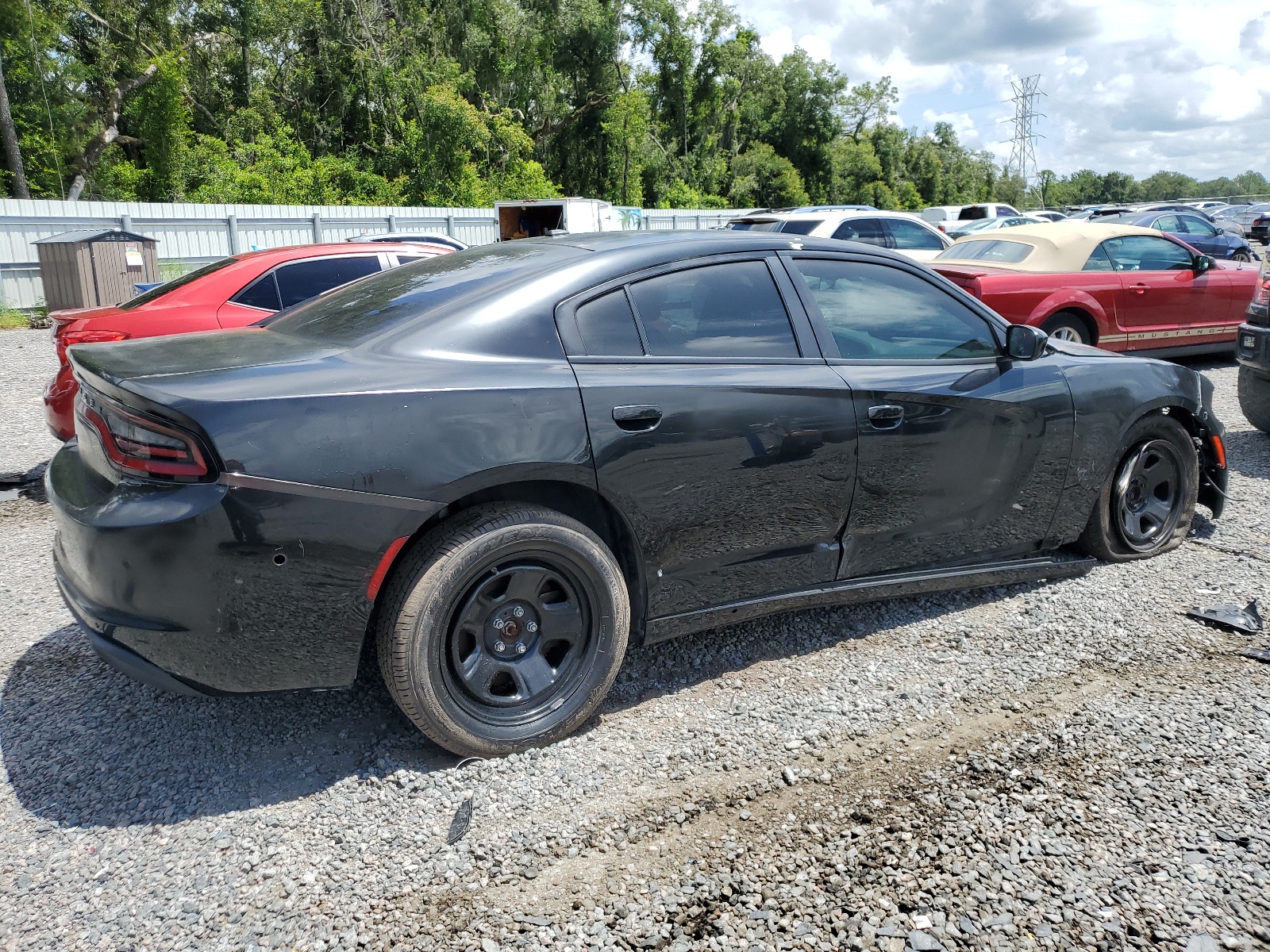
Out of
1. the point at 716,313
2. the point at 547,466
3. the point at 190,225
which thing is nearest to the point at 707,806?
the point at 547,466

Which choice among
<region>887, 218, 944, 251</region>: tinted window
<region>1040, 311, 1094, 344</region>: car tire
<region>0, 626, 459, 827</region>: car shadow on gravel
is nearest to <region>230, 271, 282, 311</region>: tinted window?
<region>0, 626, 459, 827</region>: car shadow on gravel

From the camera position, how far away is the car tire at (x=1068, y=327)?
30.0 feet

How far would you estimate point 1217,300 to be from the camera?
10.2 metres

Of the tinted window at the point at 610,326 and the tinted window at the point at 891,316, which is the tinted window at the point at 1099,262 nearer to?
the tinted window at the point at 891,316

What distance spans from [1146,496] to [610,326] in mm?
3068

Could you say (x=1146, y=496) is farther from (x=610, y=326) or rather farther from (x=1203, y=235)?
(x=1203, y=235)

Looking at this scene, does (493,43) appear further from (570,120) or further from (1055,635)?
(1055,635)

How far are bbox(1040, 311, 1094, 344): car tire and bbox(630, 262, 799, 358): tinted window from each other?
6.44 metres

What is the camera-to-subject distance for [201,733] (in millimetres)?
3219

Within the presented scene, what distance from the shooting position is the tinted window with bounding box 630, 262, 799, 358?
130 inches

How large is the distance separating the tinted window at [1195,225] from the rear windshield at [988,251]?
1388cm

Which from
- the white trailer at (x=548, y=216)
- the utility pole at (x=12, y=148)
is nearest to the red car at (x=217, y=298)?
the white trailer at (x=548, y=216)

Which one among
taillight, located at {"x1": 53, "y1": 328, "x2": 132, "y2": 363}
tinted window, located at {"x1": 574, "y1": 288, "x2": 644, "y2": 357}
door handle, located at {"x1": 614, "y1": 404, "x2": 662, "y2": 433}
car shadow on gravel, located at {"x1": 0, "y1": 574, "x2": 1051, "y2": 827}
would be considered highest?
tinted window, located at {"x1": 574, "y1": 288, "x2": 644, "y2": 357}

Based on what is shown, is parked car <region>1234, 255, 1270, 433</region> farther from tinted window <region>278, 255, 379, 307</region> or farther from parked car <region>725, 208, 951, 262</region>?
parked car <region>725, 208, 951, 262</region>
